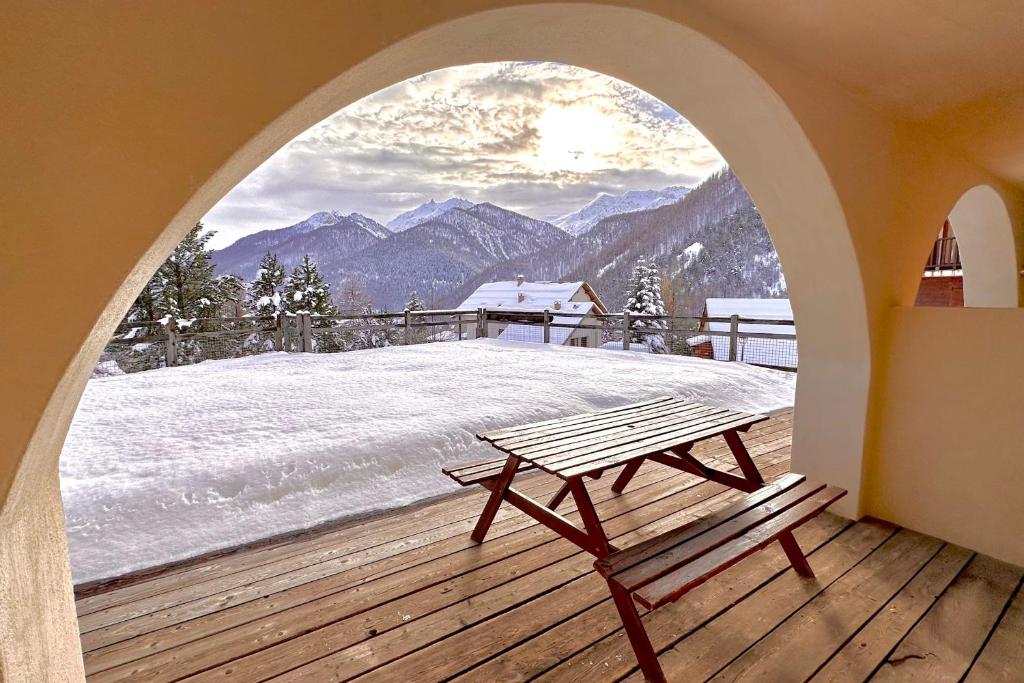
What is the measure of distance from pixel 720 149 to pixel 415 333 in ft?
Result: 28.1

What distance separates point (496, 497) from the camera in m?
2.31

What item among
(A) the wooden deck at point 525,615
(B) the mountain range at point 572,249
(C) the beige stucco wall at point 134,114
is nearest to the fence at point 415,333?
(A) the wooden deck at point 525,615

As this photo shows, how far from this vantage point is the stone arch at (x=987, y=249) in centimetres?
425

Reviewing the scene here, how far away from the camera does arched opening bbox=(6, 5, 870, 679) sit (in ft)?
2.86

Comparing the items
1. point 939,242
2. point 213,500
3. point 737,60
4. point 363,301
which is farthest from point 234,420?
point 363,301

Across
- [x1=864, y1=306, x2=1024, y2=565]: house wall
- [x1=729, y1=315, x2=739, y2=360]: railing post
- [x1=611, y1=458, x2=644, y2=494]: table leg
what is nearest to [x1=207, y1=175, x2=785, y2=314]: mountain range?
[x1=729, y1=315, x2=739, y2=360]: railing post

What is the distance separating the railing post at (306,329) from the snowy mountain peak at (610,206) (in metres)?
33.7

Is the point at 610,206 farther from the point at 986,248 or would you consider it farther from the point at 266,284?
the point at 986,248

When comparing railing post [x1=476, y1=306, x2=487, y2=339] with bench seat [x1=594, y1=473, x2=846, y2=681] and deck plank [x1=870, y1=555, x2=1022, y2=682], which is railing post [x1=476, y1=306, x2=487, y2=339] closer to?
bench seat [x1=594, y1=473, x2=846, y2=681]

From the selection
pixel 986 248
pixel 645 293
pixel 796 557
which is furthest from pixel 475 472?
pixel 645 293

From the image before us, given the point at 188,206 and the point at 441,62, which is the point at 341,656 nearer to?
the point at 188,206

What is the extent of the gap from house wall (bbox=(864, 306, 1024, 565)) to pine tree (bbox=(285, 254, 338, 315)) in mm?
17339

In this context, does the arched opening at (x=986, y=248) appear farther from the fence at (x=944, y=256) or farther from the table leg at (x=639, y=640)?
the table leg at (x=639, y=640)

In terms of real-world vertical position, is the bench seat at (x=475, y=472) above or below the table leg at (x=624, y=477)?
above
